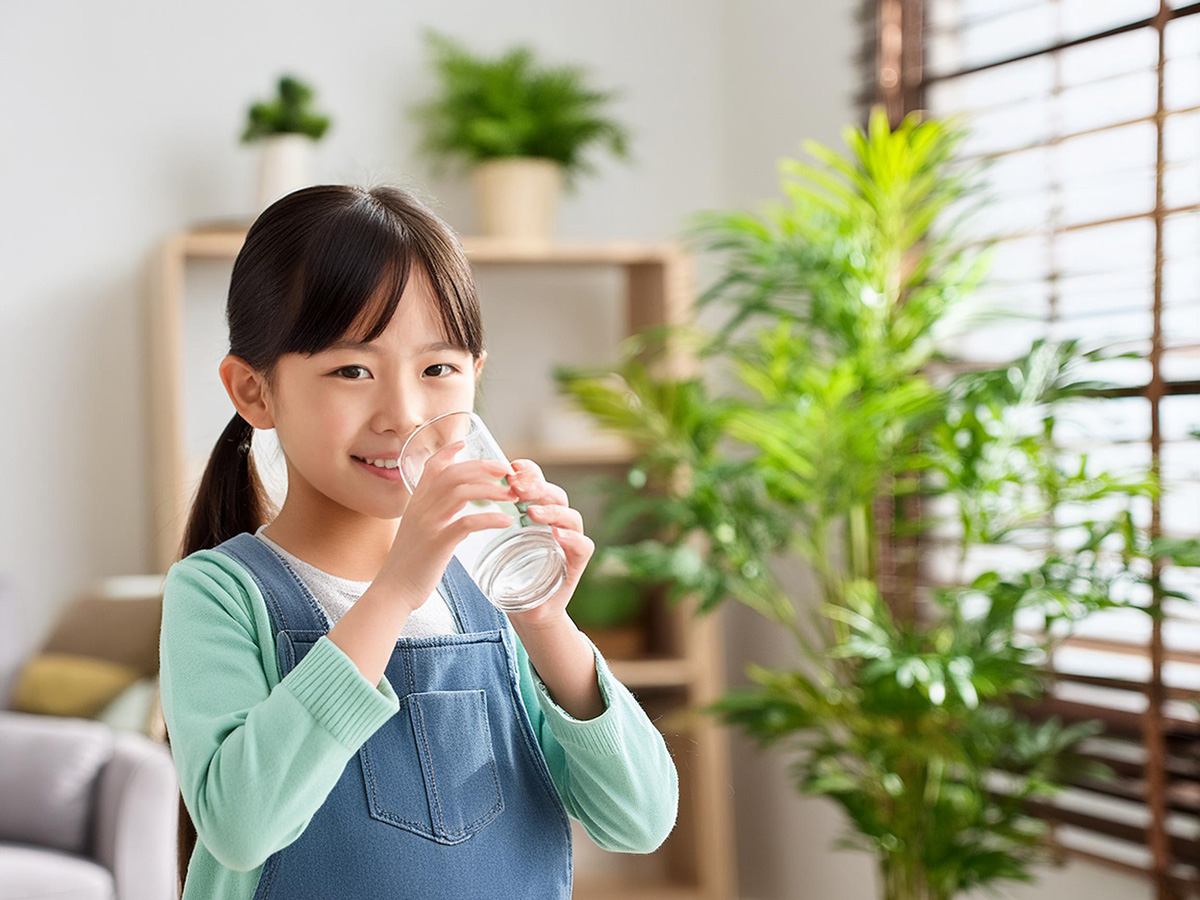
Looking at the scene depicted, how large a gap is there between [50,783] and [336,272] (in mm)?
1726

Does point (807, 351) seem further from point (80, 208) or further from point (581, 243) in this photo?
point (80, 208)

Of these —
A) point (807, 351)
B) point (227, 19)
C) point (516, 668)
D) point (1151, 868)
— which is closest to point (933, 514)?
point (807, 351)

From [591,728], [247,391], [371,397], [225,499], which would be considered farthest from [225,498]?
[591,728]

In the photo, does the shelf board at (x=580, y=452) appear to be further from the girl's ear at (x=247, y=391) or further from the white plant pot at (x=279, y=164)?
the girl's ear at (x=247, y=391)

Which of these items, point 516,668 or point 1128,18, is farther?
point 1128,18

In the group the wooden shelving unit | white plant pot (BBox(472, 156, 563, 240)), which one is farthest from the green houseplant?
white plant pot (BBox(472, 156, 563, 240))

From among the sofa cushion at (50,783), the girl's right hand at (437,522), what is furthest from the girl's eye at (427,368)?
the sofa cushion at (50,783)

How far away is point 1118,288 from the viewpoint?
2080 millimetres

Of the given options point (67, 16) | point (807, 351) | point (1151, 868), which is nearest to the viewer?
point (1151, 868)

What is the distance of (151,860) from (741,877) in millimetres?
1560

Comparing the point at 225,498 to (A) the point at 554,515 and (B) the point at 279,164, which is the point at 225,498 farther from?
(B) the point at 279,164

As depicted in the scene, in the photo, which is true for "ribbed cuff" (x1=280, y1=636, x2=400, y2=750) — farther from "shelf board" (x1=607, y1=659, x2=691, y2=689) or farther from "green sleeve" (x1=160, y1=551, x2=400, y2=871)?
"shelf board" (x1=607, y1=659, x2=691, y2=689)

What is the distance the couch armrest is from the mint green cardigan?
1396 mm

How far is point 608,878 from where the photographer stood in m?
3.03
